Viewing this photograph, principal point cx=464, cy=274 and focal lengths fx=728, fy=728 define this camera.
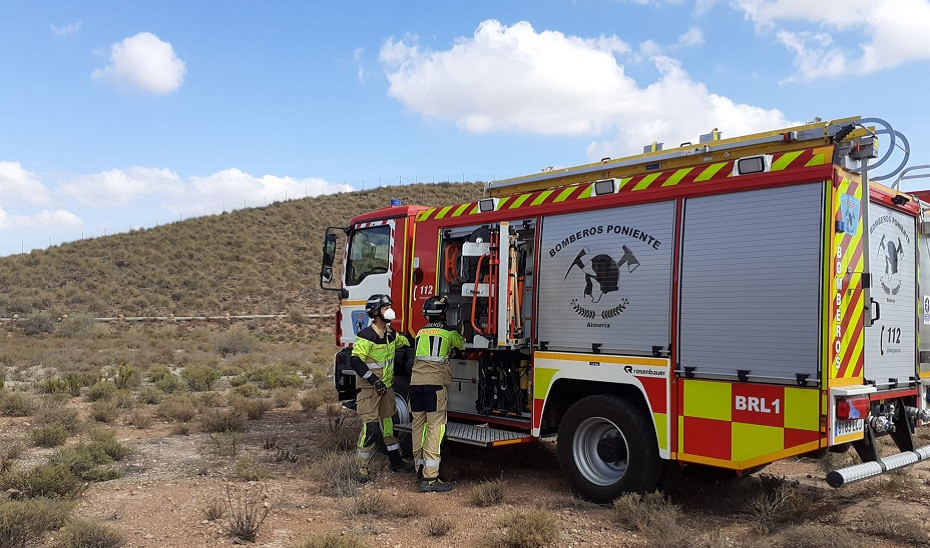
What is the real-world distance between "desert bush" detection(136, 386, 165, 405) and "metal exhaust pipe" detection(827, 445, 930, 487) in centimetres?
1159

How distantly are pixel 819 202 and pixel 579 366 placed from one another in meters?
2.54

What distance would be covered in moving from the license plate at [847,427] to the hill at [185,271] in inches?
1366

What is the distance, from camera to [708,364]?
232 inches

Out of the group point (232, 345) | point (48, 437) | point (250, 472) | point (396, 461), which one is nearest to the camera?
point (250, 472)

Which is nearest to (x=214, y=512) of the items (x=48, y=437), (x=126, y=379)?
(x=48, y=437)

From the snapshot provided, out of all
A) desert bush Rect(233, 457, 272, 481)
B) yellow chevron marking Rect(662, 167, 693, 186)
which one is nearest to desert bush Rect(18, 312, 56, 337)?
desert bush Rect(233, 457, 272, 481)

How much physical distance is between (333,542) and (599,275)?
339 centimetres

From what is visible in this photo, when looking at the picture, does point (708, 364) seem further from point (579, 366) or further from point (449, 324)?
point (449, 324)

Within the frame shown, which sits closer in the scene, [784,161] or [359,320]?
[784,161]

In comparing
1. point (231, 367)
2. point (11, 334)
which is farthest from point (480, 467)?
point (11, 334)

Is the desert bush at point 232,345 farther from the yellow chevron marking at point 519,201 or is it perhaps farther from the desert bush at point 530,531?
the desert bush at point 530,531

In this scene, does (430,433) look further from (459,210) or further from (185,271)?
(185,271)

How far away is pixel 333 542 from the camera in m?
5.00

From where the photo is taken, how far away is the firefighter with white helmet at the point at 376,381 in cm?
783
